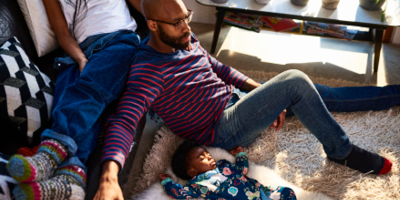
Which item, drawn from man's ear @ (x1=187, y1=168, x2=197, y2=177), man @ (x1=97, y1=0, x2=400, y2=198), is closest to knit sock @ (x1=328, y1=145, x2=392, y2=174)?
man @ (x1=97, y1=0, x2=400, y2=198)

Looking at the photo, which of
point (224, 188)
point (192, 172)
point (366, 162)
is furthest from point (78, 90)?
point (366, 162)

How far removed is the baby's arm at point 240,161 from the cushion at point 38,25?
1154mm

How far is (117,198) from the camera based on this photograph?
43.6 inches

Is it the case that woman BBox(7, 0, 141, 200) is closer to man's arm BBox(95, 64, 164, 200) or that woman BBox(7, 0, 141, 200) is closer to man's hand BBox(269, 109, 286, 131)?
man's arm BBox(95, 64, 164, 200)

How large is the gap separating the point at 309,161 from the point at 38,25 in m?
1.60

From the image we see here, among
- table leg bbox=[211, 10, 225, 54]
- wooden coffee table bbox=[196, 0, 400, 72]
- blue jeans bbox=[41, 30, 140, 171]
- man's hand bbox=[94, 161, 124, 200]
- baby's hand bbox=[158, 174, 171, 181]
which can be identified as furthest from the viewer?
table leg bbox=[211, 10, 225, 54]

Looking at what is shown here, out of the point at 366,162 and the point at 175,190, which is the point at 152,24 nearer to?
the point at 175,190

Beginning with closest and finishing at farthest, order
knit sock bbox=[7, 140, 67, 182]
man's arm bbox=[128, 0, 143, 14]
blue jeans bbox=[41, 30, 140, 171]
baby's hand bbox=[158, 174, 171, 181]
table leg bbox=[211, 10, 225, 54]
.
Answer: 1. knit sock bbox=[7, 140, 67, 182]
2. blue jeans bbox=[41, 30, 140, 171]
3. baby's hand bbox=[158, 174, 171, 181]
4. man's arm bbox=[128, 0, 143, 14]
5. table leg bbox=[211, 10, 225, 54]

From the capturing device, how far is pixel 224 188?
1498mm

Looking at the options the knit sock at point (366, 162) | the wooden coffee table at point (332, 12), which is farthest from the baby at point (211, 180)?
the wooden coffee table at point (332, 12)

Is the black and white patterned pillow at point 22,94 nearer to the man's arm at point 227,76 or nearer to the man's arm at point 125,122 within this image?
the man's arm at point 125,122

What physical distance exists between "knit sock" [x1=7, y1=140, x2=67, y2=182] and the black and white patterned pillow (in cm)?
23

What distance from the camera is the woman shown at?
103 cm

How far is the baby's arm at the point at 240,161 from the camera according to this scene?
1.64 m
